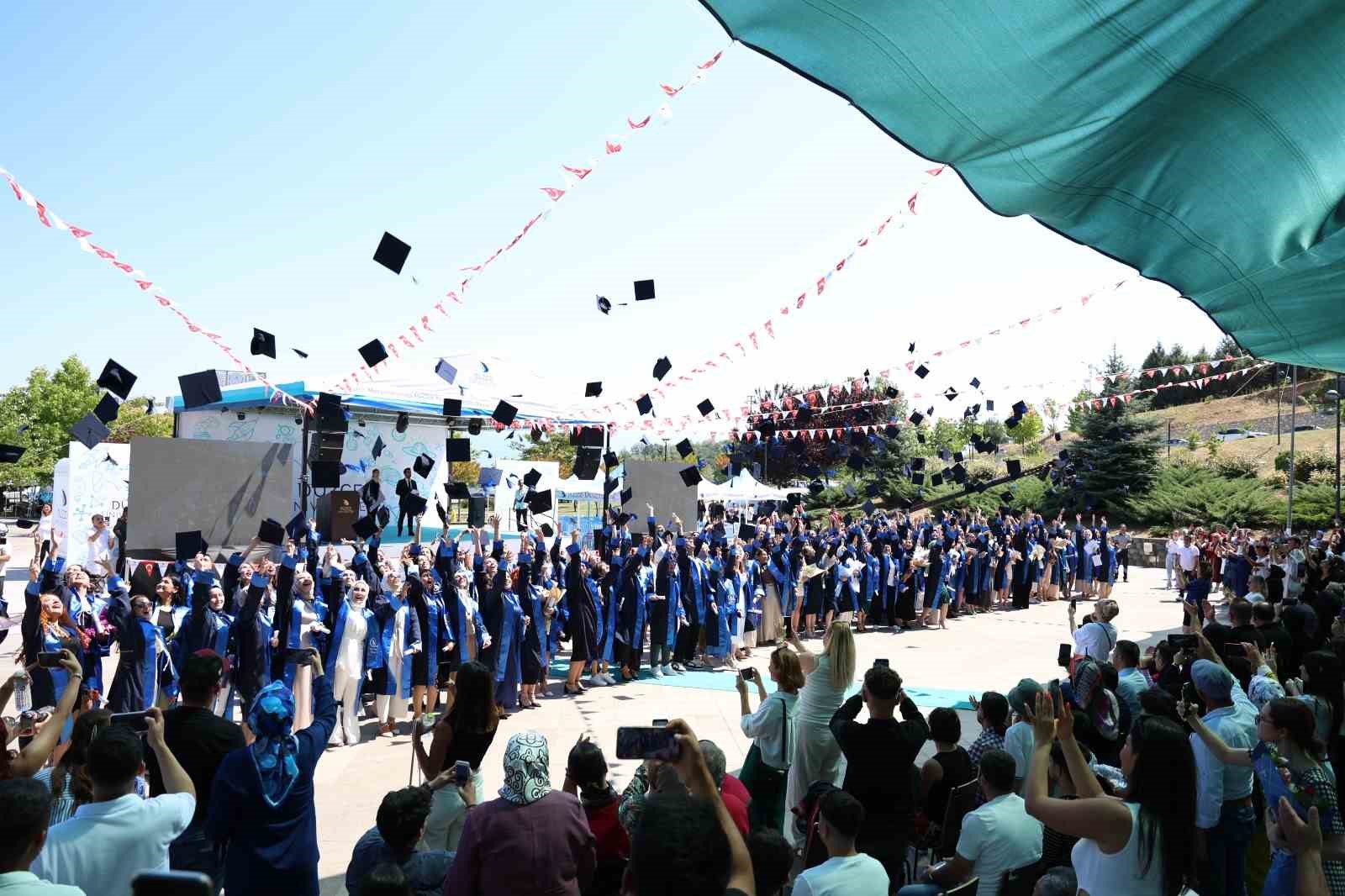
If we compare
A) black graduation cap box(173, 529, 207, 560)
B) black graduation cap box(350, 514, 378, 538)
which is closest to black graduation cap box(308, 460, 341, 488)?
black graduation cap box(350, 514, 378, 538)

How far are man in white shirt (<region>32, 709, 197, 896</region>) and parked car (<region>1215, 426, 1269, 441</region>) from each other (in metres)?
53.1

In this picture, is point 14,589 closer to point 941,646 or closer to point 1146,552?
point 941,646

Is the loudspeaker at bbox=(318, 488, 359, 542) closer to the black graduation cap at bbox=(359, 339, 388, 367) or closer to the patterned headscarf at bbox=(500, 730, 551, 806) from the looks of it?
the black graduation cap at bbox=(359, 339, 388, 367)

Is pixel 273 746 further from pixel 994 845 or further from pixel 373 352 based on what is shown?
pixel 373 352

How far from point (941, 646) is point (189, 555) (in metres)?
10.2

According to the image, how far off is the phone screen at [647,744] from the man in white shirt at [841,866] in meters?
0.53

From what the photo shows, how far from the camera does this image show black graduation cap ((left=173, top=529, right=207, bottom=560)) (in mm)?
8727

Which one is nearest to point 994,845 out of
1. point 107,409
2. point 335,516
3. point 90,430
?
point 107,409

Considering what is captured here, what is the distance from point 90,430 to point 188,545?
6.69ft

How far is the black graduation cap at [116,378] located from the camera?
30.1ft

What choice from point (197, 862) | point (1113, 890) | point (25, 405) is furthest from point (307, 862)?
point (25, 405)

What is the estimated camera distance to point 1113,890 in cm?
268

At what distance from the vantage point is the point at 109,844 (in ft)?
8.87

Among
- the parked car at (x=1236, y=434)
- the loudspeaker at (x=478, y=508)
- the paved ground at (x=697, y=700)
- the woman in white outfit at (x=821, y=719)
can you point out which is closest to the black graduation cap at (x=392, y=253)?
the paved ground at (x=697, y=700)
